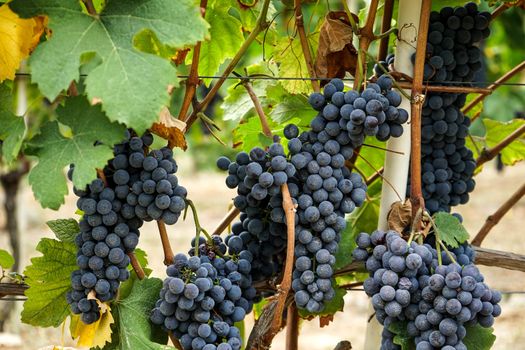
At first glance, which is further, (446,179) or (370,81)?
(446,179)

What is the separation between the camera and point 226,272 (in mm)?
1205

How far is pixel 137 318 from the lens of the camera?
1198 millimetres

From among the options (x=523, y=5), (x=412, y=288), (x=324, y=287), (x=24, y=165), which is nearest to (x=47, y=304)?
(x=324, y=287)

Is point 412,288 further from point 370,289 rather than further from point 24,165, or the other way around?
point 24,165

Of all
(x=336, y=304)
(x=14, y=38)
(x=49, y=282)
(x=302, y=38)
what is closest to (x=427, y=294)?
(x=336, y=304)

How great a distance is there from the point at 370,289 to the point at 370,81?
369mm

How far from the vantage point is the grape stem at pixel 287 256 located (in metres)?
1.15

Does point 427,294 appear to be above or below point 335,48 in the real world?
below

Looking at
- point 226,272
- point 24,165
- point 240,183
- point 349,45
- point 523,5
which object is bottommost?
point 24,165

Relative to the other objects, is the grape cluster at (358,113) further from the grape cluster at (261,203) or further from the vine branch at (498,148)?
the vine branch at (498,148)

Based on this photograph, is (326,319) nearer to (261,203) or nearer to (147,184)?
(261,203)

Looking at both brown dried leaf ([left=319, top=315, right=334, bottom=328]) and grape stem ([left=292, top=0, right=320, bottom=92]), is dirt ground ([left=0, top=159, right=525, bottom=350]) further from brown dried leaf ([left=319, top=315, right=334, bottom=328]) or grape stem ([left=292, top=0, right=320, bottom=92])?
grape stem ([left=292, top=0, right=320, bottom=92])

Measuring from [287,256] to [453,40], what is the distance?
55 cm

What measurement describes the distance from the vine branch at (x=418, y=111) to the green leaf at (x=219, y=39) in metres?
0.41
